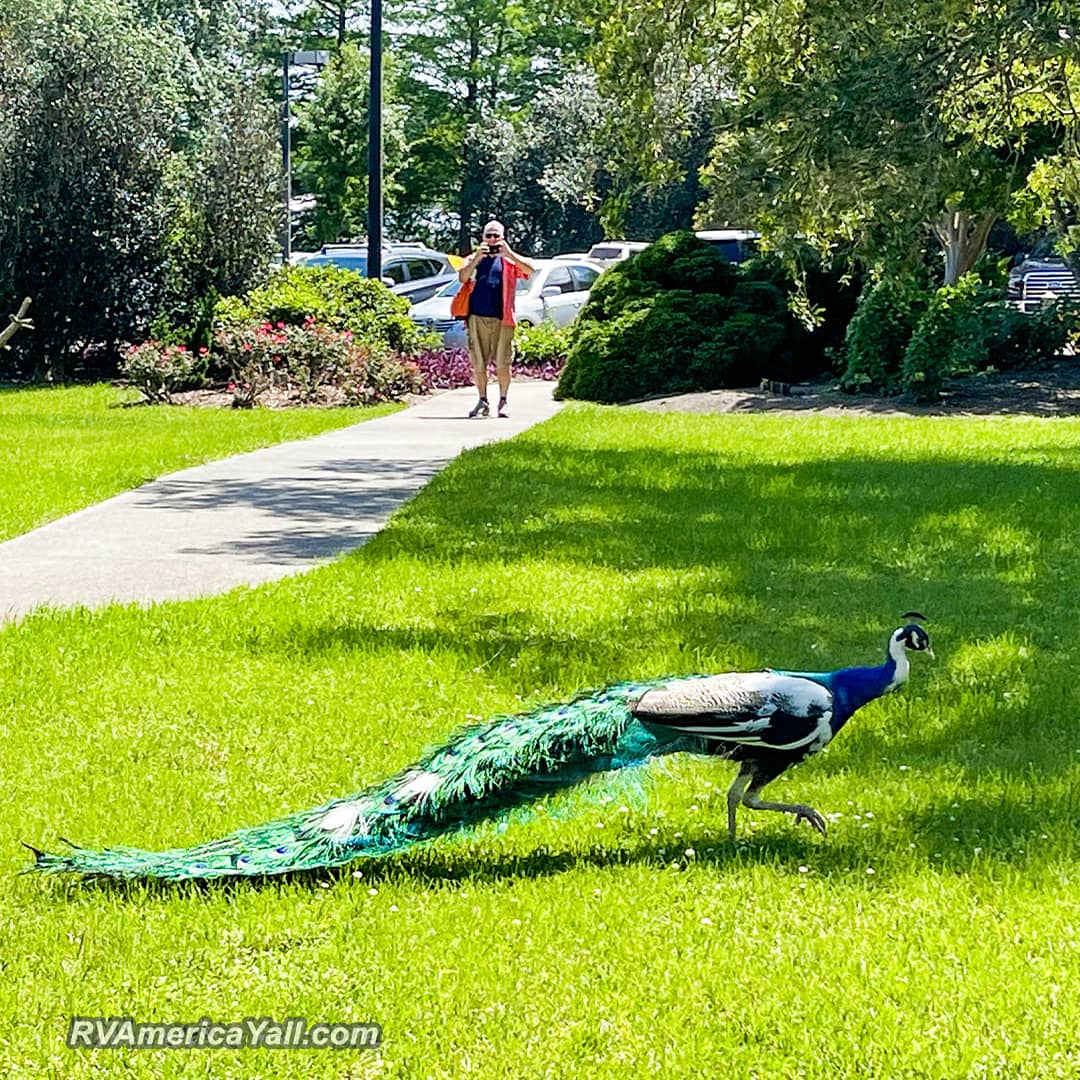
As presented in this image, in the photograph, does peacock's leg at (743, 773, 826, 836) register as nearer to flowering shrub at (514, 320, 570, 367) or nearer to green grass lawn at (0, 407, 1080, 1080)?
green grass lawn at (0, 407, 1080, 1080)

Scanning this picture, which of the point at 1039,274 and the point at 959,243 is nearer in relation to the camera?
the point at 959,243

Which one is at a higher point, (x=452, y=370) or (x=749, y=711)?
(x=452, y=370)

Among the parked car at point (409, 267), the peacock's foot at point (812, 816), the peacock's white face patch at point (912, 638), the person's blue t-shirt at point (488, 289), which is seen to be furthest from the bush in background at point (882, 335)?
the peacock's foot at point (812, 816)

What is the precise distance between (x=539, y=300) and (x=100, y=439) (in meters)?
14.3

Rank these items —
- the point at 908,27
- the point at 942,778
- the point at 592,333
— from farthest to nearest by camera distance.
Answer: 1. the point at 592,333
2. the point at 908,27
3. the point at 942,778

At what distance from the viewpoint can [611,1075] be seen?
340cm

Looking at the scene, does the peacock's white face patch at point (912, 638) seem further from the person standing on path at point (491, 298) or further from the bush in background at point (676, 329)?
the bush in background at point (676, 329)

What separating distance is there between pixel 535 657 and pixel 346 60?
160 ft

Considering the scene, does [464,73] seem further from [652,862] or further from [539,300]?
[652,862]

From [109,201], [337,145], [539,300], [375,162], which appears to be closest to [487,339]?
[375,162]

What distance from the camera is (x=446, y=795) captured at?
446cm

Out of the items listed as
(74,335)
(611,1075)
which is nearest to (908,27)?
(611,1075)

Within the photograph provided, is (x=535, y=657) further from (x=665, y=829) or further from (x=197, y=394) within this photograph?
(x=197, y=394)

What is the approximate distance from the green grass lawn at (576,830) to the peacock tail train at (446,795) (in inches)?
3.7
